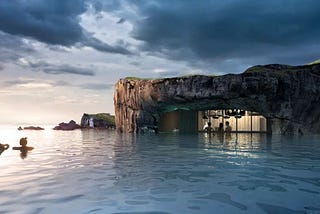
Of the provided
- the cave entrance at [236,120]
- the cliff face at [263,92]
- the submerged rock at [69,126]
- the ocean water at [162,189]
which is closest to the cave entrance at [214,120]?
the cave entrance at [236,120]

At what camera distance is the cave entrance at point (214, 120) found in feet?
174

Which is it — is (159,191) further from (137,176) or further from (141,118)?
(141,118)

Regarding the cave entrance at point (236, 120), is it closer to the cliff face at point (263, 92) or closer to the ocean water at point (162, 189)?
the cliff face at point (263, 92)

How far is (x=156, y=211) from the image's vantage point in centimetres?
576

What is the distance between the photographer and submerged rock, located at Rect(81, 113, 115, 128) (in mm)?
94812

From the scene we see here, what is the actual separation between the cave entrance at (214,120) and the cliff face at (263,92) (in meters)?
8.13

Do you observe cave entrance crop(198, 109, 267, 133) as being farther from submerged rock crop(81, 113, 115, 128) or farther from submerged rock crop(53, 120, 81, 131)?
submerged rock crop(53, 120, 81, 131)

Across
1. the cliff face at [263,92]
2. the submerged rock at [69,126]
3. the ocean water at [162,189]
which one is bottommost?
the ocean water at [162,189]

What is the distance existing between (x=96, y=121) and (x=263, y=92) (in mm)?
65594

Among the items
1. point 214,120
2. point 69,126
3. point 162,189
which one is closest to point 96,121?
point 69,126

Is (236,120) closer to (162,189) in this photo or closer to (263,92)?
(263,92)

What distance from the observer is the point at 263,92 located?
38875mm

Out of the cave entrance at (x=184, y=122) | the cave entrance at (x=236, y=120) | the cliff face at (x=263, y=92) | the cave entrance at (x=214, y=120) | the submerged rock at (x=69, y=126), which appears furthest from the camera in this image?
the submerged rock at (x=69, y=126)

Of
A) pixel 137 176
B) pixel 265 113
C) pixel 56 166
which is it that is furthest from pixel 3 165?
pixel 265 113
